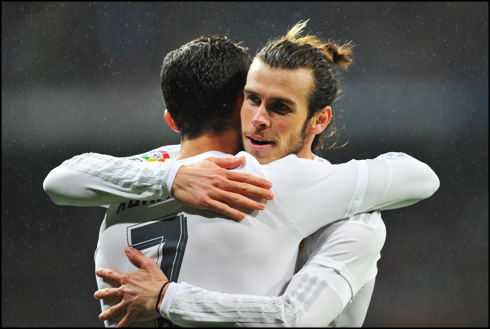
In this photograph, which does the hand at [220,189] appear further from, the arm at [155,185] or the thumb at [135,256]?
the thumb at [135,256]

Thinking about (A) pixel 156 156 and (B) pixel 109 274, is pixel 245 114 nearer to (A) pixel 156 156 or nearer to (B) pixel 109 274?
(A) pixel 156 156

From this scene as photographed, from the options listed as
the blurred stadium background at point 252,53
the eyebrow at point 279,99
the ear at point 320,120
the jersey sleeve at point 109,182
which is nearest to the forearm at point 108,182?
the jersey sleeve at point 109,182

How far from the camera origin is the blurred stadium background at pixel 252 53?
206cm

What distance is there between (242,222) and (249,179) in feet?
0.23

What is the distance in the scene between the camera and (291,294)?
0.95 m

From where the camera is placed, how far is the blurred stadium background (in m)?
2.06

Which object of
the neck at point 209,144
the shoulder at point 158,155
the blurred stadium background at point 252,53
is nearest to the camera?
the neck at point 209,144

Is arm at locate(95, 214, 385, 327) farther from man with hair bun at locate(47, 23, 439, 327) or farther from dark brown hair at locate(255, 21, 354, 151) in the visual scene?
dark brown hair at locate(255, 21, 354, 151)

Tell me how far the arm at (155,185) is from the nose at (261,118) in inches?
5.5

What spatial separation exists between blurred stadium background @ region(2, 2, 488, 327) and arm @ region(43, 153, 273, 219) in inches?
29.9

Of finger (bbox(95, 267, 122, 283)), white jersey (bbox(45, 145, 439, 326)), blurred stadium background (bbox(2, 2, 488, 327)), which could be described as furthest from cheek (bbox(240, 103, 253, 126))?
blurred stadium background (bbox(2, 2, 488, 327))

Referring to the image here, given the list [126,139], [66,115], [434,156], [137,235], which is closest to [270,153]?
[137,235]

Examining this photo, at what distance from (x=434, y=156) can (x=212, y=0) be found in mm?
1071

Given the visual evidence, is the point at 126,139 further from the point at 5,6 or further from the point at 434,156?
the point at 434,156
